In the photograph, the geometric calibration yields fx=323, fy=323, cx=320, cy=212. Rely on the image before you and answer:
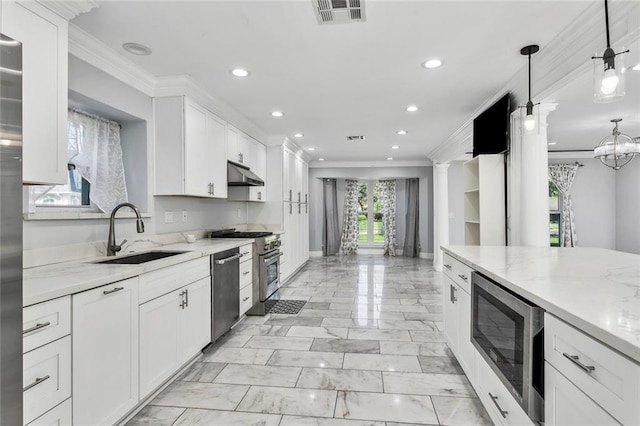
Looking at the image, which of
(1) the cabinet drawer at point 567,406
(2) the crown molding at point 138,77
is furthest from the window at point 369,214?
(1) the cabinet drawer at point 567,406

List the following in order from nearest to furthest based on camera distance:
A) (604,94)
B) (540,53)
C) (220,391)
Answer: (604,94) → (220,391) → (540,53)

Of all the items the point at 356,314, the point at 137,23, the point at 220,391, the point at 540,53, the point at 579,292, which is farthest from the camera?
the point at 356,314

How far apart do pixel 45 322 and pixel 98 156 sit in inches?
68.3

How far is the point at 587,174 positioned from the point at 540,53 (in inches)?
250

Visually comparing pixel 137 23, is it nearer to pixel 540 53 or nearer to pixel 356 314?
pixel 540 53

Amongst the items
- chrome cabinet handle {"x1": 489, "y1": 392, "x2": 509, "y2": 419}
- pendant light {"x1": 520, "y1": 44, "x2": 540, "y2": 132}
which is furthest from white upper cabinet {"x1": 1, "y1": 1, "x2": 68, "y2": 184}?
pendant light {"x1": 520, "y1": 44, "x2": 540, "y2": 132}

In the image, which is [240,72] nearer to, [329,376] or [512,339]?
[329,376]

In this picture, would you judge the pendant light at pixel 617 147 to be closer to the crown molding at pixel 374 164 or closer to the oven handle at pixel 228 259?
the crown molding at pixel 374 164

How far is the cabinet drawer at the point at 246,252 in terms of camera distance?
140 inches

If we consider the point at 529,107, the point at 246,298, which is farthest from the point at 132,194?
the point at 529,107

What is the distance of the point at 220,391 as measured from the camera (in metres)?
2.25

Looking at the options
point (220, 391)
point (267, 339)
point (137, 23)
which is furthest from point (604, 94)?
point (267, 339)

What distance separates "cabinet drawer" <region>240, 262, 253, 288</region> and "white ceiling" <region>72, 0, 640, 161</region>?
6.11 ft

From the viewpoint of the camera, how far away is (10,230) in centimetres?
97
